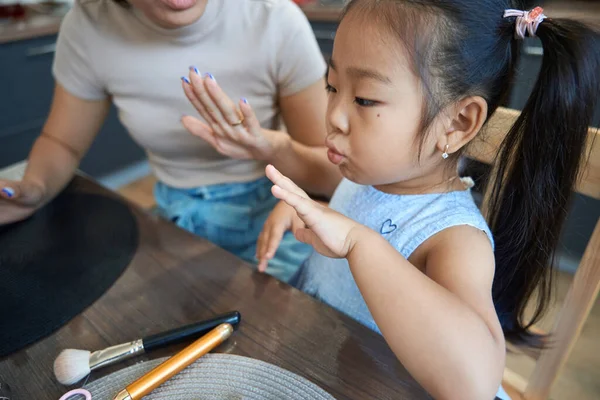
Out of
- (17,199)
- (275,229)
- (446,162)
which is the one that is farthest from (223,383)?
(17,199)

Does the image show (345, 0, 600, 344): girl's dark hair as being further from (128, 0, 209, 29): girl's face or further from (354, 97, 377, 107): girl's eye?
(128, 0, 209, 29): girl's face

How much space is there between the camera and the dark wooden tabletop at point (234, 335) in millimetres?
452

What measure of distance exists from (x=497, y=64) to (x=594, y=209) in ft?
3.74

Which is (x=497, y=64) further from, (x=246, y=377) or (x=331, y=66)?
(x=246, y=377)

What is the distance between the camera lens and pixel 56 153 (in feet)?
2.71

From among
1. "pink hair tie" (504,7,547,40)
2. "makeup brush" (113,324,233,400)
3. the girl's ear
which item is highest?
"pink hair tie" (504,7,547,40)

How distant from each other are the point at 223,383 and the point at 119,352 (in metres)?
0.12

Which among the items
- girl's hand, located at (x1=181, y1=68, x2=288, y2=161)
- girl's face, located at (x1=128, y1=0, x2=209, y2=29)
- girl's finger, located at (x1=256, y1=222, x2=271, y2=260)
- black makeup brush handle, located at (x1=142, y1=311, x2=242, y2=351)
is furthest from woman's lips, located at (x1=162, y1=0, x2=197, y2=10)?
black makeup brush handle, located at (x1=142, y1=311, x2=242, y2=351)

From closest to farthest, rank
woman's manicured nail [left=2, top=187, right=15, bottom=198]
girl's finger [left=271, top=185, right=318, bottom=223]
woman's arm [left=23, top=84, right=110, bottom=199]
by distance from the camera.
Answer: girl's finger [left=271, top=185, right=318, bottom=223]
woman's manicured nail [left=2, top=187, right=15, bottom=198]
woman's arm [left=23, top=84, right=110, bottom=199]

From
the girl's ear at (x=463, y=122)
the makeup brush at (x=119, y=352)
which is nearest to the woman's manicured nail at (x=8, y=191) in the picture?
the makeup brush at (x=119, y=352)

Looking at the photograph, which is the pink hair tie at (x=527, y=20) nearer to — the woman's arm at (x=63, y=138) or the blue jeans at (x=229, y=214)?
the blue jeans at (x=229, y=214)

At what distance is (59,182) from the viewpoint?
0.79 meters

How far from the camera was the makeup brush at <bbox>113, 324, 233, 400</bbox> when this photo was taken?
43 cm

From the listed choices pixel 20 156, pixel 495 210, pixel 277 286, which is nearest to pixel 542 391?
pixel 495 210
